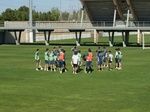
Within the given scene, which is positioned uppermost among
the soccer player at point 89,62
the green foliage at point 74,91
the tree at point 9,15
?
the tree at point 9,15

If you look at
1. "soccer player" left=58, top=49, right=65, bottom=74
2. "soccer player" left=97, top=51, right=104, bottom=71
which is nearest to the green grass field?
"soccer player" left=58, top=49, right=65, bottom=74

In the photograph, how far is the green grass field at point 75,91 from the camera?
1911cm

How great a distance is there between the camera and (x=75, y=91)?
23703 millimetres

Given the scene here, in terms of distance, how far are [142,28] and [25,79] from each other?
5154 centimetres

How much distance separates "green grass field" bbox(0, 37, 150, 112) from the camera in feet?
62.7

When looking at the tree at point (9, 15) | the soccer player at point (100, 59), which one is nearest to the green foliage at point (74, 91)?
the soccer player at point (100, 59)

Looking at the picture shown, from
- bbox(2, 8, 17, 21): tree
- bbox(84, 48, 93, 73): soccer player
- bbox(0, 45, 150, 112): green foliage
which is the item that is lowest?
bbox(0, 45, 150, 112): green foliage

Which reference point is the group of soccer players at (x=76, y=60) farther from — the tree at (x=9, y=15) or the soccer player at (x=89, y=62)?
the tree at (x=9, y=15)

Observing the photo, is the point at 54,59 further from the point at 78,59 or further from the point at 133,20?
the point at 133,20

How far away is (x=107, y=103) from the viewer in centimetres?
2014

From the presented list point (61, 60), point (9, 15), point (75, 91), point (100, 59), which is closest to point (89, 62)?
point (100, 59)

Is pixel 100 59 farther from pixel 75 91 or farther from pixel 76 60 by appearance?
pixel 75 91

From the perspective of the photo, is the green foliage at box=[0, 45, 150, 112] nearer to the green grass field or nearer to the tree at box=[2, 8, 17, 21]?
the green grass field

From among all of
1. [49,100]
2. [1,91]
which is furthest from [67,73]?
[49,100]
